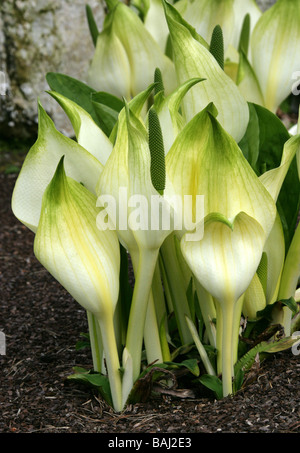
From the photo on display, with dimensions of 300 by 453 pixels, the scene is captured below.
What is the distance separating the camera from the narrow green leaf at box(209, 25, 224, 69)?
1.11 meters

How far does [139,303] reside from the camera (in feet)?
3.44

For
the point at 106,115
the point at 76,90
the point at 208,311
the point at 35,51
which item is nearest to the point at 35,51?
the point at 35,51

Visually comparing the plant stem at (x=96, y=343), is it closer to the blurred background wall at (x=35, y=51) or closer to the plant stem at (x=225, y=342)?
the plant stem at (x=225, y=342)

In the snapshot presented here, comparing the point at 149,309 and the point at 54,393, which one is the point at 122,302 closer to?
the point at 149,309

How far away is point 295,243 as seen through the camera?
1181mm

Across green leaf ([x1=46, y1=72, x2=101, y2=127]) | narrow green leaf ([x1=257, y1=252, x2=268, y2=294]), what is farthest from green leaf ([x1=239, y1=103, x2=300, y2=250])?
green leaf ([x1=46, y1=72, x2=101, y2=127])

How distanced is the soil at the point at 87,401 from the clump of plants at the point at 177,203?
1.5 inches

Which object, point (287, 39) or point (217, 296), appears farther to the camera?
point (287, 39)

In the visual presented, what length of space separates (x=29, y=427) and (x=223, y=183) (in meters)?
0.52

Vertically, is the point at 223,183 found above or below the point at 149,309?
above

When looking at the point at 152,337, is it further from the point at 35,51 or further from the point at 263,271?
the point at 35,51

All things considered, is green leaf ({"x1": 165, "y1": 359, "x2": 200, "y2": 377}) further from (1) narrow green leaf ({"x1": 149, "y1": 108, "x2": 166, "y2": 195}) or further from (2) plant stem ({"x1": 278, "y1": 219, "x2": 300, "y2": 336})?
(1) narrow green leaf ({"x1": 149, "y1": 108, "x2": 166, "y2": 195})

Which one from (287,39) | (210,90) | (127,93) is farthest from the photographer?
(127,93)

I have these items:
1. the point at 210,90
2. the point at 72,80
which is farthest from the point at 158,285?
the point at 72,80
